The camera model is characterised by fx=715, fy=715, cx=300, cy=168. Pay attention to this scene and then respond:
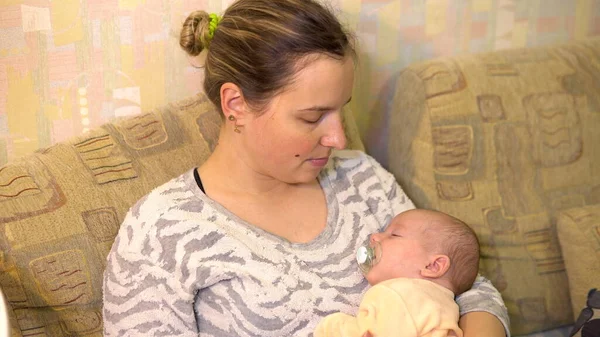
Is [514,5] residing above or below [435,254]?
above

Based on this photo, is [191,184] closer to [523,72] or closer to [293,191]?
[293,191]

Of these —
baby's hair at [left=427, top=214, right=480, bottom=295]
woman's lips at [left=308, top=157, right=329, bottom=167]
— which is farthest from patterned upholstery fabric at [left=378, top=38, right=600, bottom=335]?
woman's lips at [left=308, top=157, right=329, bottom=167]

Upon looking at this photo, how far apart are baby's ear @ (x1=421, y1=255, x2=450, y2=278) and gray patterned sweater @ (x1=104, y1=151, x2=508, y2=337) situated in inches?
5.5

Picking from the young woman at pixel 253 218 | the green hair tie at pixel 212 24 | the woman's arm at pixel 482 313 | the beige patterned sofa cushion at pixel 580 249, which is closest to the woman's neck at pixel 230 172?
the young woman at pixel 253 218

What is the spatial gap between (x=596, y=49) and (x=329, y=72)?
1151mm

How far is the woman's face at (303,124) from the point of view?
141cm

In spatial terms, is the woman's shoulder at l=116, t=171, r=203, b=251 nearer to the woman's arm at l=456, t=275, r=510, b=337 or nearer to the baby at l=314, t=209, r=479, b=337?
the baby at l=314, t=209, r=479, b=337

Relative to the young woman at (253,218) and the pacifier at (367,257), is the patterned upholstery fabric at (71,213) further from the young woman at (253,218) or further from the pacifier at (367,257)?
the pacifier at (367,257)

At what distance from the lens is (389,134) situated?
81.0 inches

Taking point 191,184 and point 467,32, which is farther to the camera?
point 467,32

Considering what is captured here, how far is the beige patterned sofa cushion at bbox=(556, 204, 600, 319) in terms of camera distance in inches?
73.1

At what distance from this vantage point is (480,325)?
4.96ft

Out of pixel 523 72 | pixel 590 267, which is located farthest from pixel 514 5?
pixel 590 267

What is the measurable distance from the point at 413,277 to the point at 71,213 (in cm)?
71
